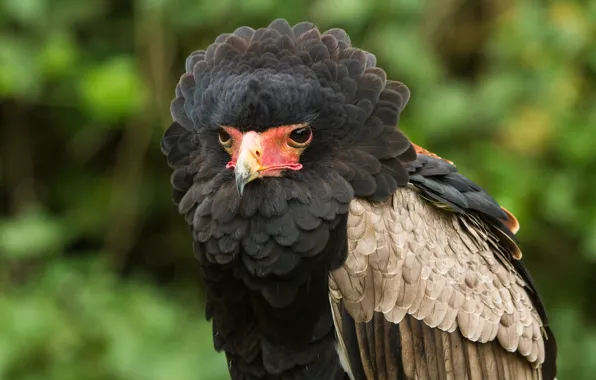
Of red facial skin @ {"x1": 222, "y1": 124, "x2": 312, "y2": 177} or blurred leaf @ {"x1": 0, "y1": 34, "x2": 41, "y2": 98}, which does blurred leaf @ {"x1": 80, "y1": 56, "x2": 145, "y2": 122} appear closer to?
blurred leaf @ {"x1": 0, "y1": 34, "x2": 41, "y2": 98}

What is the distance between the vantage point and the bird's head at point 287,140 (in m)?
2.60

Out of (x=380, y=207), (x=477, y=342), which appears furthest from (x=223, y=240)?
(x=477, y=342)

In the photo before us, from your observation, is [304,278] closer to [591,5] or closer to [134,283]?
[134,283]

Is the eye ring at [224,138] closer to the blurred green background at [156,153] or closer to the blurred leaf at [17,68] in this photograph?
the blurred green background at [156,153]

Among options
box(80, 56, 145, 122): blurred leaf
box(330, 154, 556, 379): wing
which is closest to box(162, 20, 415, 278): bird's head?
box(330, 154, 556, 379): wing

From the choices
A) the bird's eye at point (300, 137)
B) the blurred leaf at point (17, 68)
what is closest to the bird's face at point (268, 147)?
the bird's eye at point (300, 137)

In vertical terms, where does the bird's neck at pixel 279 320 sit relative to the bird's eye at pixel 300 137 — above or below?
below

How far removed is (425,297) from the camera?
2738mm

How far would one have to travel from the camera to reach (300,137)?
8.65ft

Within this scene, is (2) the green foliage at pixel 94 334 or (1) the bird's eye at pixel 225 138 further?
(2) the green foliage at pixel 94 334

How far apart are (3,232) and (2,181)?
726mm

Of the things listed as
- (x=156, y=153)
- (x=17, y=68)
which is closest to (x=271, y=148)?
(x=17, y=68)

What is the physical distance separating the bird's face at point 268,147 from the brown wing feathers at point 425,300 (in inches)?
8.8

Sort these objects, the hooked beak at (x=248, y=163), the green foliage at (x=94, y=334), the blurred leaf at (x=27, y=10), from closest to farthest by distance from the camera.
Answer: the hooked beak at (x=248, y=163) → the green foliage at (x=94, y=334) → the blurred leaf at (x=27, y=10)
